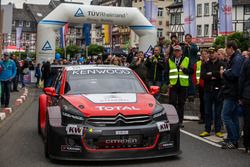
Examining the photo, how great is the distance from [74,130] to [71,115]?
27 centimetres

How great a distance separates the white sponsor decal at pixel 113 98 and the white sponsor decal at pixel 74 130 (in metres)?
0.65

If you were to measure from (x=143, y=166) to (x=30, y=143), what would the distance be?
126 inches

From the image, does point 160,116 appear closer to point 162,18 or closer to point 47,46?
point 47,46

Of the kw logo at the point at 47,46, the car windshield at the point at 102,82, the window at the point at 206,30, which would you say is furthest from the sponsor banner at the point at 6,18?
the window at the point at 206,30

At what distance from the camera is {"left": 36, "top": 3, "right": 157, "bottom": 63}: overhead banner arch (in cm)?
2773

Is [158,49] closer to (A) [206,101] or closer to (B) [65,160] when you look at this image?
(A) [206,101]

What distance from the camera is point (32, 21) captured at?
139 metres

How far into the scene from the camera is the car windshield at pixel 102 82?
9039 millimetres

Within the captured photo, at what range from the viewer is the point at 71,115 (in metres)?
7.91

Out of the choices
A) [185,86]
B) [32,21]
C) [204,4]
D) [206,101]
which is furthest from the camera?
[32,21]

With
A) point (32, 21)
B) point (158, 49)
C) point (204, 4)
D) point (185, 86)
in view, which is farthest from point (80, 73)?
point (32, 21)

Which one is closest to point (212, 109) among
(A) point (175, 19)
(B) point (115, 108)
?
(B) point (115, 108)

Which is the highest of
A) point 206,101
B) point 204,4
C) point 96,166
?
point 204,4

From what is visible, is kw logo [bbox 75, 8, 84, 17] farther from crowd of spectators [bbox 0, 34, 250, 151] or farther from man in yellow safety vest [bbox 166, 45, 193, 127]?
man in yellow safety vest [bbox 166, 45, 193, 127]
